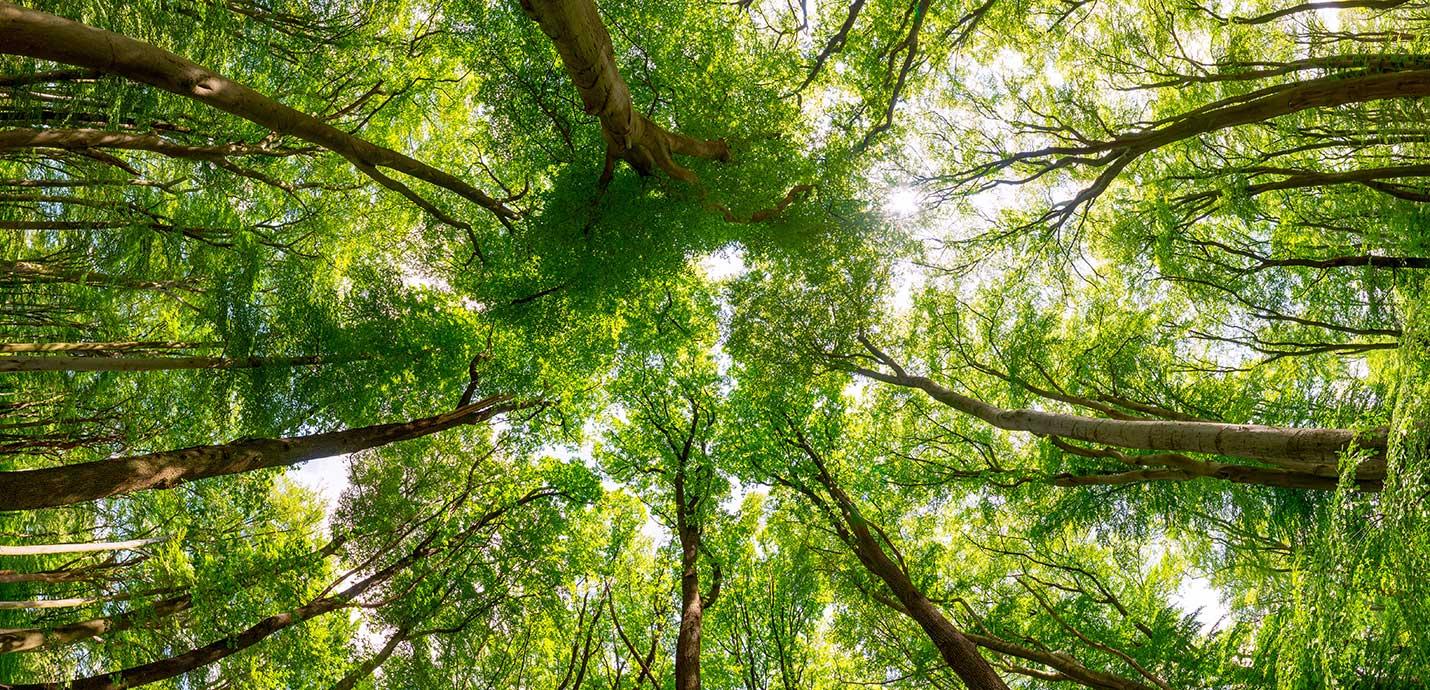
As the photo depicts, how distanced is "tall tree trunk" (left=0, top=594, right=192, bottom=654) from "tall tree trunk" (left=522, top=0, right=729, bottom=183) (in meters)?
4.77

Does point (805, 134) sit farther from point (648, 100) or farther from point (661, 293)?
point (661, 293)

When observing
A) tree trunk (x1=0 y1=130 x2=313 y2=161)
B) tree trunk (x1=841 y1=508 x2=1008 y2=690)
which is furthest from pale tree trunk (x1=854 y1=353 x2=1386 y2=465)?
tree trunk (x1=0 y1=130 x2=313 y2=161)

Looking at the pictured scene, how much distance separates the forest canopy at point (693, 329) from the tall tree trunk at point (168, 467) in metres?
0.03

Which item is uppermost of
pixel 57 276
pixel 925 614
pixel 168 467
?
pixel 57 276

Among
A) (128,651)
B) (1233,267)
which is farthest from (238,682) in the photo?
(1233,267)

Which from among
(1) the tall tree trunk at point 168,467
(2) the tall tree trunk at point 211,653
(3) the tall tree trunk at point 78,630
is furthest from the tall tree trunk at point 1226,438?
(3) the tall tree trunk at point 78,630

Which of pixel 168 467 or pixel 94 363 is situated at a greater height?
pixel 94 363

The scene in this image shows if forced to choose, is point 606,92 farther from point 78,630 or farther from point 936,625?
point 78,630

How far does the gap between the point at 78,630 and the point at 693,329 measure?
619 cm

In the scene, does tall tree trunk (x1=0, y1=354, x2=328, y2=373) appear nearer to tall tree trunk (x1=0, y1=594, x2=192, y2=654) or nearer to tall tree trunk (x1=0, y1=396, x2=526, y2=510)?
tall tree trunk (x1=0, y1=396, x2=526, y2=510)

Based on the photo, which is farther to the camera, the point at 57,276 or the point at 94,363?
the point at 57,276

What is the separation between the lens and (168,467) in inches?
190

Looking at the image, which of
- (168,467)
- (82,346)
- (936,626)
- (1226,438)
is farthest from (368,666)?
(1226,438)

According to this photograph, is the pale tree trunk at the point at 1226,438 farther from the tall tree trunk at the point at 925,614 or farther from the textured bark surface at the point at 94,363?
the textured bark surface at the point at 94,363
